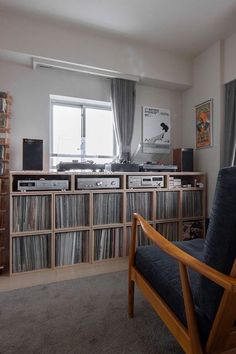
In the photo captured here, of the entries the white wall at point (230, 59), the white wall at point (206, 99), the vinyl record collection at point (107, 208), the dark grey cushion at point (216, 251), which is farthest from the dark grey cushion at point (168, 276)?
the white wall at point (230, 59)

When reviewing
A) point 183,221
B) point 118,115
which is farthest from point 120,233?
point 118,115

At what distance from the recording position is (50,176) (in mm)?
2193

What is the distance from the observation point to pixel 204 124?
2.78 meters

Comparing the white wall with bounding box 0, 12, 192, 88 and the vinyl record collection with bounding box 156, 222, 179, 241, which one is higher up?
the white wall with bounding box 0, 12, 192, 88

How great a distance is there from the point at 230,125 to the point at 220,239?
6.83 ft

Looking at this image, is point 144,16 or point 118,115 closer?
point 144,16

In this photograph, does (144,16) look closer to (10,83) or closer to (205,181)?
(10,83)

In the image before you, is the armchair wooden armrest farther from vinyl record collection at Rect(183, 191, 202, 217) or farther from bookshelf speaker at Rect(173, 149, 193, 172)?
bookshelf speaker at Rect(173, 149, 193, 172)

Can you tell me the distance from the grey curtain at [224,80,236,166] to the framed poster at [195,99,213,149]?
0.66ft

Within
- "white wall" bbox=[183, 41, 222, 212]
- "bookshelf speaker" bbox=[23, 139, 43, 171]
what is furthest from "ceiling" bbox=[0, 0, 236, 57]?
"bookshelf speaker" bbox=[23, 139, 43, 171]

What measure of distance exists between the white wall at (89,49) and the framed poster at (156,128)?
0.41 meters

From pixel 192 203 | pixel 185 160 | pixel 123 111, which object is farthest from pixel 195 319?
pixel 123 111

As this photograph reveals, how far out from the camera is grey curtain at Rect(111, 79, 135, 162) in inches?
107

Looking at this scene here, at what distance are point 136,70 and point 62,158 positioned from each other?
1382 mm
